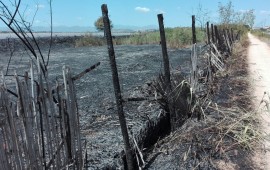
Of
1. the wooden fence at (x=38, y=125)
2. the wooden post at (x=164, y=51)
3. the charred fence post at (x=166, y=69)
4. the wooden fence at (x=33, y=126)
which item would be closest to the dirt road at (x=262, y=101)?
the charred fence post at (x=166, y=69)

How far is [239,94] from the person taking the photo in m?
7.41

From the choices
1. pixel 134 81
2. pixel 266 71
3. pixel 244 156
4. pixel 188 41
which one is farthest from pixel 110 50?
pixel 188 41

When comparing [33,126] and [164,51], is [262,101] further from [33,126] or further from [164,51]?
[33,126]

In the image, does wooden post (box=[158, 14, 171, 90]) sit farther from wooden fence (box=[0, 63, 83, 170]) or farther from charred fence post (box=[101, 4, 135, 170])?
wooden fence (box=[0, 63, 83, 170])

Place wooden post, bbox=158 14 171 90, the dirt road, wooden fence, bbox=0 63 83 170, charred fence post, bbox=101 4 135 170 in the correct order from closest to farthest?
wooden fence, bbox=0 63 83 170, charred fence post, bbox=101 4 135 170, the dirt road, wooden post, bbox=158 14 171 90

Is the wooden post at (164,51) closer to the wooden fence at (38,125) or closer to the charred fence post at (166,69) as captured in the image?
the charred fence post at (166,69)

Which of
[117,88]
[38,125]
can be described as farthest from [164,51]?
[38,125]

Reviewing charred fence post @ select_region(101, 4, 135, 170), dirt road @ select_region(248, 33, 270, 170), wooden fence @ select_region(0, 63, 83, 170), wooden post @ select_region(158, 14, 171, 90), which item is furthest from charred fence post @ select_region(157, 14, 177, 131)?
wooden fence @ select_region(0, 63, 83, 170)

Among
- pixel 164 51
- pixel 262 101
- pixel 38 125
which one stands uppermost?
pixel 164 51

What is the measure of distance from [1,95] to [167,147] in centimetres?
252

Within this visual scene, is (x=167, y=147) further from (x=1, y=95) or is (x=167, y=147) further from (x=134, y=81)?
(x=134, y=81)

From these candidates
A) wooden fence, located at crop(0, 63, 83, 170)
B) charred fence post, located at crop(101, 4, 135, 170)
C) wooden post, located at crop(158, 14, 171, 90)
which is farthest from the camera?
wooden post, located at crop(158, 14, 171, 90)

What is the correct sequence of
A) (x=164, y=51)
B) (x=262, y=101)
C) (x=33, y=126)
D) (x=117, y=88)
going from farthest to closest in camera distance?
1. (x=262, y=101)
2. (x=164, y=51)
3. (x=117, y=88)
4. (x=33, y=126)

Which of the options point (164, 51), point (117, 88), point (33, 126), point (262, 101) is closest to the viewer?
point (33, 126)
